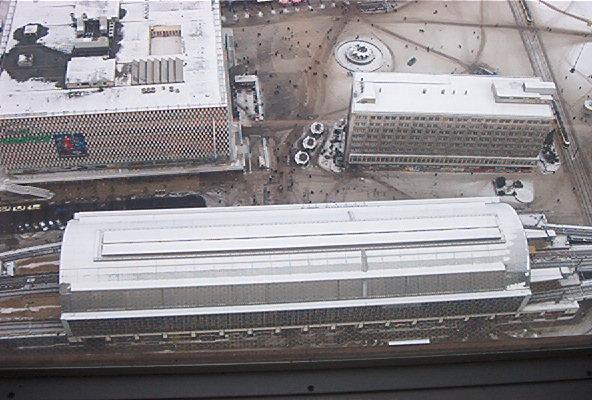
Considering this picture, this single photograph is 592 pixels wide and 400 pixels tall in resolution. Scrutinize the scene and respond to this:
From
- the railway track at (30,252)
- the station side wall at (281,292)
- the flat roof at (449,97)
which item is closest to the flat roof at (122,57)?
the railway track at (30,252)

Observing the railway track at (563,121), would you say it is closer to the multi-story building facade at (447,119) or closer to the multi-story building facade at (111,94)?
the multi-story building facade at (447,119)

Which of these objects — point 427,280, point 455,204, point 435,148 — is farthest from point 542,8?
point 427,280

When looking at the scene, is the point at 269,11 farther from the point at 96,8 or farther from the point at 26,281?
the point at 26,281

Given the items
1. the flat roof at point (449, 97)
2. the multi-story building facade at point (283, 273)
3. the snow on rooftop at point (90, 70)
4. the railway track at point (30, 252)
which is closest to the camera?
the multi-story building facade at point (283, 273)

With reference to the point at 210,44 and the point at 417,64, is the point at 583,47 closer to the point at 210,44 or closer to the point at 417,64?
the point at 417,64

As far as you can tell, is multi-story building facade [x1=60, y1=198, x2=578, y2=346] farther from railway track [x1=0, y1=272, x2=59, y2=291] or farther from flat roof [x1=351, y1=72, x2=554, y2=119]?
flat roof [x1=351, y1=72, x2=554, y2=119]

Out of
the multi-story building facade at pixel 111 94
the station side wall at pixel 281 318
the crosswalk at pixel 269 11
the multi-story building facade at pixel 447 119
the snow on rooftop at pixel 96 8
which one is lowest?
the station side wall at pixel 281 318

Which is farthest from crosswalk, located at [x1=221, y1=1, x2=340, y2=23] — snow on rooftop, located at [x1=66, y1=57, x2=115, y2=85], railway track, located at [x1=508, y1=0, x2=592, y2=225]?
railway track, located at [x1=508, y1=0, x2=592, y2=225]

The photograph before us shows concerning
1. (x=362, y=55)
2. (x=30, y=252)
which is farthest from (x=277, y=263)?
(x=362, y=55)
